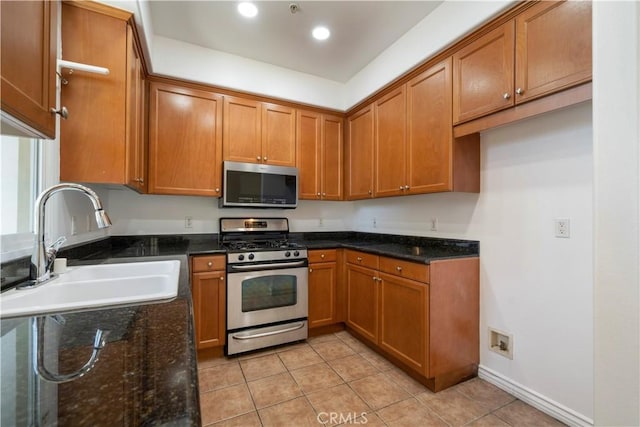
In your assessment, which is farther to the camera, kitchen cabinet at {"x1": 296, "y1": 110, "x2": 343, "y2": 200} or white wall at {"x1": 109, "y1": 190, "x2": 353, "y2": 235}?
kitchen cabinet at {"x1": 296, "y1": 110, "x2": 343, "y2": 200}

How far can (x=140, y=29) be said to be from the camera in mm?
1814

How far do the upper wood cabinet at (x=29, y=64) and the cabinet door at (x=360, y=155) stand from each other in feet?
7.90

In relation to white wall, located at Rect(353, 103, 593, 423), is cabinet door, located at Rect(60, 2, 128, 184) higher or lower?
higher

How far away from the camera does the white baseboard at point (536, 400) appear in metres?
1.58

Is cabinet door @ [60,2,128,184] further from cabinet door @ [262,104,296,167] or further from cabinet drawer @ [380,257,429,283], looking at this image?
cabinet drawer @ [380,257,429,283]

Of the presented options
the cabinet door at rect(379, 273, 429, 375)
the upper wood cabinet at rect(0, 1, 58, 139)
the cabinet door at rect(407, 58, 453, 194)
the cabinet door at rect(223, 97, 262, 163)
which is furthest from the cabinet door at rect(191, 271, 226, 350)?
the cabinet door at rect(407, 58, 453, 194)

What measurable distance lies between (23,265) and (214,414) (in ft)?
4.22

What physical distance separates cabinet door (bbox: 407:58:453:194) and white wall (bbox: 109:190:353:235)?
1.47 m

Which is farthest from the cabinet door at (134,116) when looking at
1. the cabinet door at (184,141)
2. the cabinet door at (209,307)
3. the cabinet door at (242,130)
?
the cabinet door at (209,307)

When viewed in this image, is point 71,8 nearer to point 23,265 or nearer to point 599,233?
point 23,265

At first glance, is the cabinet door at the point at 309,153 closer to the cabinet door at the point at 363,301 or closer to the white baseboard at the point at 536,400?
the cabinet door at the point at 363,301

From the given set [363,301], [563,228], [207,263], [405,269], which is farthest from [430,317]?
[207,263]

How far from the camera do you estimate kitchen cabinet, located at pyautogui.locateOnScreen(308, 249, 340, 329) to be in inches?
108

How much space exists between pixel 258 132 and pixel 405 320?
7.13ft
